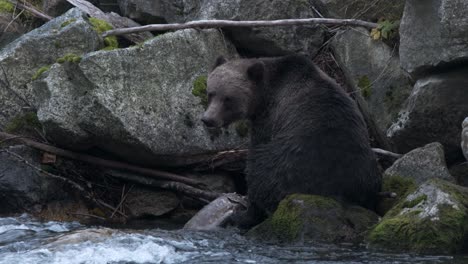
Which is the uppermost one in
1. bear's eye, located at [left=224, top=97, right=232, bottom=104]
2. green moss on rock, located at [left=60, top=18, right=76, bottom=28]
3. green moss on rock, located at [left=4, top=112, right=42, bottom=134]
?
green moss on rock, located at [left=60, top=18, right=76, bottom=28]

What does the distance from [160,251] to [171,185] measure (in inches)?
135

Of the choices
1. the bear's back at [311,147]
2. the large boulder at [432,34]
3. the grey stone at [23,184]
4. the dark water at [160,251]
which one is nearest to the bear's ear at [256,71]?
the bear's back at [311,147]

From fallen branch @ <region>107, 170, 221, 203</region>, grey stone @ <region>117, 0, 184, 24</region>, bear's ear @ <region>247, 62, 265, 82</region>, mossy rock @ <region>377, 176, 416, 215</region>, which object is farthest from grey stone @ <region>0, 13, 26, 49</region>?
mossy rock @ <region>377, 176, 416, 215</region>

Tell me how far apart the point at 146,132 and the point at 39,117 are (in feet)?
3.90

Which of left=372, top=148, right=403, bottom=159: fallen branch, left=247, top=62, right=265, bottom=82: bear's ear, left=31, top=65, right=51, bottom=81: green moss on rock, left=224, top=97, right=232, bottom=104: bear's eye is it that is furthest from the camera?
left=31, top=65, right=51, bottom=81: green moss on rock

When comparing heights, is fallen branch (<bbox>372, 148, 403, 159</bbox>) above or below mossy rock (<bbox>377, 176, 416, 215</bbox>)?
above

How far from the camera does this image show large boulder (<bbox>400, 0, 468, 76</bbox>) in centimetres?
850

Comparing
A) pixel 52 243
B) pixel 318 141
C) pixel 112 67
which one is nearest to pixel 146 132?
pixel 112 67

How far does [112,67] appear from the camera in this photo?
1009cm

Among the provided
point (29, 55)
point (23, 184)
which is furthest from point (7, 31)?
point (23, 184)

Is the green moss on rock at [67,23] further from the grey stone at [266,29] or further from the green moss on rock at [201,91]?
the green moss on rock at [201,91]

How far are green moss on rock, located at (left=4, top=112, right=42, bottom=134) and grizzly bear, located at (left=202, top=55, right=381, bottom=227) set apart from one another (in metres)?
2.52

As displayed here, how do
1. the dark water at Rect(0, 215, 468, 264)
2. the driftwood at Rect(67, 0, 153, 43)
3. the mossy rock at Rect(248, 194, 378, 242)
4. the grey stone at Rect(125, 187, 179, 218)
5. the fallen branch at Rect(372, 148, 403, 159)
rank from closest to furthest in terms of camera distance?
the dark water at Rect(0, 215, 468, 264) < the mossy rock at Rect(248, 194, 378, 242) < the fallen branch at Rect(372, 148, 403, 159) < the grey stone at Rect(125, 187, 179, 218) < the driftwood at Rect(67, 0, 153, 43)

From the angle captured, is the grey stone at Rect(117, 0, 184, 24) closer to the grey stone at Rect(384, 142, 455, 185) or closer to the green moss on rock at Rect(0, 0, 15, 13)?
the green moss on rock at Rect(0, 0, 15, 13)
